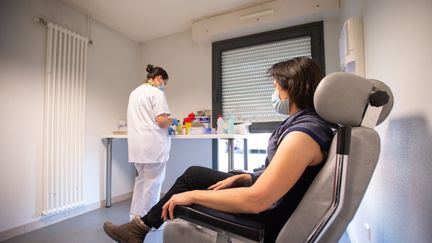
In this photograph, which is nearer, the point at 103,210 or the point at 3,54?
the point at 3,54

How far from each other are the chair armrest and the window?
1776 millimetres

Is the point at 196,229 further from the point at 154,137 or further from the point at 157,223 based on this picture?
the point at 154,137

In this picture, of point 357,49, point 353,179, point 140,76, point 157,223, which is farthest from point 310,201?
point 140,76

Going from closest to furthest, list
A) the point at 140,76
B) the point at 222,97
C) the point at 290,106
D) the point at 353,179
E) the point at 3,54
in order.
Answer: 1. the point at 353,179
2. the point at 290,106
3. the point at 3,54
4. the point at 222,97
5. the point at 140,76

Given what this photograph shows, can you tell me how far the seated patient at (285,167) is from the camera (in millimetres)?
591

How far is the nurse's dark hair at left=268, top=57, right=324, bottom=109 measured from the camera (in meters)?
0.80

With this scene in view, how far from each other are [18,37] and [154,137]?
53.0 inches

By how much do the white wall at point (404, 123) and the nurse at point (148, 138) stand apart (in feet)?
4.84

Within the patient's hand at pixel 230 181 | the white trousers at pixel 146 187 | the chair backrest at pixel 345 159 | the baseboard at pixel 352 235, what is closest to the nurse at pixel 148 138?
the white trousers at pixel 146 187

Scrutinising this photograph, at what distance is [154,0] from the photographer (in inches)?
83.3

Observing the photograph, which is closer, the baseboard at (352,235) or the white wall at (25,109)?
the baseboard at (352,235)

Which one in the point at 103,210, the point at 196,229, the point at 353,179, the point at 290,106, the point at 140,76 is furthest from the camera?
the point at 140,76

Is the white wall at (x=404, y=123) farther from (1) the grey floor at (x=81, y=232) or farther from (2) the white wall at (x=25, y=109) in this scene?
(2) the white wall at (x=25, y=109)

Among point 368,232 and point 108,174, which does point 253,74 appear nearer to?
point 368,232
